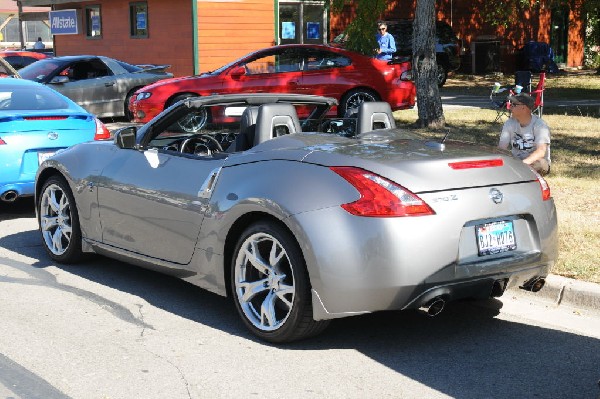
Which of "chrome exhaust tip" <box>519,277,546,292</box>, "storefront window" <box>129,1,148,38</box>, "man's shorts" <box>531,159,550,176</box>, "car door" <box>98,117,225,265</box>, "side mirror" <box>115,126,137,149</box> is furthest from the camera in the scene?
"storefront window" <box>129,1,148,38</box>

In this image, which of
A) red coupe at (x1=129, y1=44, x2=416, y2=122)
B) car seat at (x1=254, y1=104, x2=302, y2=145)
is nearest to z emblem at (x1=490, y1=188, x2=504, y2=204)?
car seat at (x1=254, y1=104, x2=302, y2=145)

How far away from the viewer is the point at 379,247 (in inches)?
191

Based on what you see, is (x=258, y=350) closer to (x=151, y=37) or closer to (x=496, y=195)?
(x=496, y=195)

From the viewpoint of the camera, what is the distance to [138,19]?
87.1 feet

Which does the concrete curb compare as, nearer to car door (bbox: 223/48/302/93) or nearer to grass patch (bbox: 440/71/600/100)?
car door (bbox: 223/48/302/93)

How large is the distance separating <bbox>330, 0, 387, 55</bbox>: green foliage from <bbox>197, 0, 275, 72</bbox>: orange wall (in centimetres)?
724

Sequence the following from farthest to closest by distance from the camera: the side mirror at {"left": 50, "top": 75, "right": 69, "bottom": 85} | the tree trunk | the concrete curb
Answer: the side mirror at {"left": 50, "top": 75, "right": 69, "bottom": 85} → the tree trunk → the concrete curb

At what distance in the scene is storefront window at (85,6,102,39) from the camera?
2823 centimetres

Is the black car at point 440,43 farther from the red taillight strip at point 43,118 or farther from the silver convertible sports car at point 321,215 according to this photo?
the silver convertible sports car at point 321,215

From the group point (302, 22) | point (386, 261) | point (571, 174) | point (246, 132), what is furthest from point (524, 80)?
point (302, 22)

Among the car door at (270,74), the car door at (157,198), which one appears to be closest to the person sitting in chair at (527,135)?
the car door at (157,198)

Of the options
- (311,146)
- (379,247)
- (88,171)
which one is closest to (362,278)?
(379,247)

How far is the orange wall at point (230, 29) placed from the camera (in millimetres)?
24734

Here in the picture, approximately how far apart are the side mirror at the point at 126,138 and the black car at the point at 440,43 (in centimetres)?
2081
